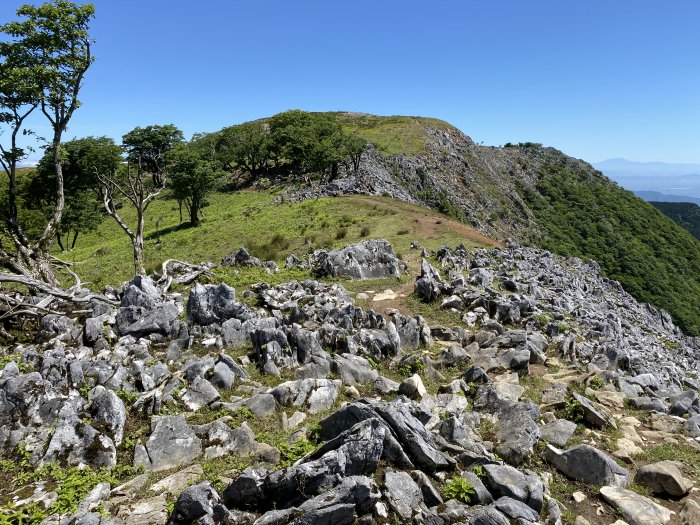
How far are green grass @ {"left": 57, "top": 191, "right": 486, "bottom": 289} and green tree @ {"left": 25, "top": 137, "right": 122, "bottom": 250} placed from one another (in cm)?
318

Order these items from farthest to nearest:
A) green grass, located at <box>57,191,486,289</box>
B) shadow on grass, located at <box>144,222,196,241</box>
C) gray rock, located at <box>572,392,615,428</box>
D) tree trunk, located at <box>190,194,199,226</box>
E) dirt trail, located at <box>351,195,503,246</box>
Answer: tree trunk, located at <box>190,194,199,226</box>, shadow on grass, located at <box>144,222,196,241</box>, dirt trail, located at <box>351,195,503,246</box>, green grass, located at <box>57,191,486,289</box>, gray rock, located at <box>572,392,615,428</box>

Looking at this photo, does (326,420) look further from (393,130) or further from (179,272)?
(393,130)

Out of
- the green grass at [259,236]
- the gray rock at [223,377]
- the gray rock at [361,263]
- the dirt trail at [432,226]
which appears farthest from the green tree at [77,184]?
the gray rock at [223,377]

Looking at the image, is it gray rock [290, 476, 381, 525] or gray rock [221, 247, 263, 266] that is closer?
gray rock [290, 476, 381, 525]

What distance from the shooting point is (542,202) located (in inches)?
4547

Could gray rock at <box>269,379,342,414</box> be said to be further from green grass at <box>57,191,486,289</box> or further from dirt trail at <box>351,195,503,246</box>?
dirt trail at <box>351,195,503,246</box>

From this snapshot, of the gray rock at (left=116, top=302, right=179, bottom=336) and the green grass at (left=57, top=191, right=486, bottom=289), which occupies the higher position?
the green grass at (left=57, top=191, right=486, bottom=289)

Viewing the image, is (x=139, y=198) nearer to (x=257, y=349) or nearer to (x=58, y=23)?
(x=58, y=23)

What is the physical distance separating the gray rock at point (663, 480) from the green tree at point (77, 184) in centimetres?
5814

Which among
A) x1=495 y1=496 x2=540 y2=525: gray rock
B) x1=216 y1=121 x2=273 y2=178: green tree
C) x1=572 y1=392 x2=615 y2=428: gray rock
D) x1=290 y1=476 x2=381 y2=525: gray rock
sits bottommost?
x1=572 y1=392 x2=615 y2=428: gray rock

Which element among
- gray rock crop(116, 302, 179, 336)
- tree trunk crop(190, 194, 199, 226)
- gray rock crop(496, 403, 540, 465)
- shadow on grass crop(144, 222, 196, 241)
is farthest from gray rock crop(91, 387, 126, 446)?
tree trunk crop(190, 194, 199, 226)

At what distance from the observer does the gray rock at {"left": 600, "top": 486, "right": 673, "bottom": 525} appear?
298 inches

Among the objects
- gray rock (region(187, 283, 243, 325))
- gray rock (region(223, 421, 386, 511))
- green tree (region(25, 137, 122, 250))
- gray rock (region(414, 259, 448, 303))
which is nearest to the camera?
gray rock (region(223, 421, 386, 511))

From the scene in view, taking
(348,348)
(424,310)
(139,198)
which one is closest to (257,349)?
(348,348)
